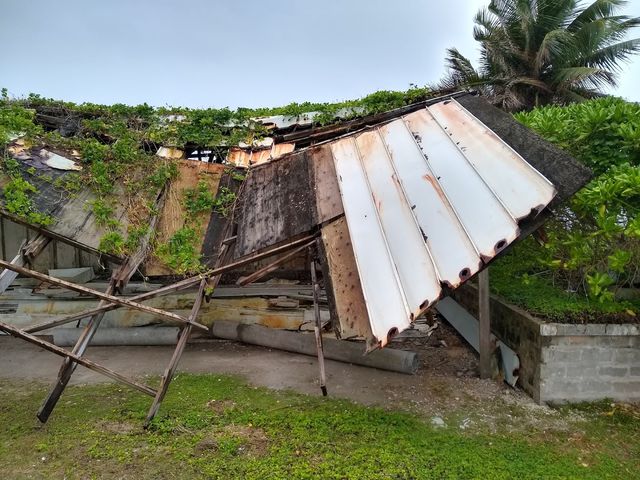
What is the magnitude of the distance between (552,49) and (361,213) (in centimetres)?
1555

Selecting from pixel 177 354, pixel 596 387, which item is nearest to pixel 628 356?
pixel 596 387

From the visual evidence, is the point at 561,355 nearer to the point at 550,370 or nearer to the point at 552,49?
the point at 550,370

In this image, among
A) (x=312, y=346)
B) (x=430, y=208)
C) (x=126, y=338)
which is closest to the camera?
(x=430, y=208)

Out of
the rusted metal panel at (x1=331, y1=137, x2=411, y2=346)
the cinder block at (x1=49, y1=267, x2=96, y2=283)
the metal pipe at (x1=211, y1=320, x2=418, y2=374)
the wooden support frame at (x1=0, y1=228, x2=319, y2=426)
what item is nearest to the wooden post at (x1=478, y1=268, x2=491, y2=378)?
the metal pipe at (x1=211, y1=320, x2=418, y2=374)

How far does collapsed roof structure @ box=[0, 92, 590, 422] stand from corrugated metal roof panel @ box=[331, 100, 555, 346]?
0.01 meters

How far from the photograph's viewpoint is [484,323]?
5.68 meters

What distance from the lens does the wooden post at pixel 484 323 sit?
559 centimetres

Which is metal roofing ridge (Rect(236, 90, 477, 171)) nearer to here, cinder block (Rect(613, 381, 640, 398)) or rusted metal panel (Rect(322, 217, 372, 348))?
rusted metal panel (Rect(322, 217, 372, 348))

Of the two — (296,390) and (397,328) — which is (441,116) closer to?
(397,328)

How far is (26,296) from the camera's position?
26.3ft

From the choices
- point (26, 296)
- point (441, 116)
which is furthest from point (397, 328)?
point (26, 296)

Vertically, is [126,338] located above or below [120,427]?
above

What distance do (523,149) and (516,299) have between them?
212 centimetres

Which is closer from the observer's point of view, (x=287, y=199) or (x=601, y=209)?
(x=601, y=209)
